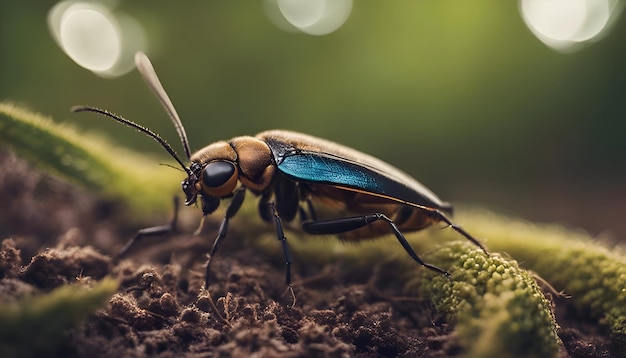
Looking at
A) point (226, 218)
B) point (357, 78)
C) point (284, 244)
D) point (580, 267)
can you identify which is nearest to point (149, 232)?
point (226, 218)

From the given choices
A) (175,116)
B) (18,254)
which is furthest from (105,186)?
(18,254)

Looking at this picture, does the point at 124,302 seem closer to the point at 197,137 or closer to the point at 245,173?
the point at 245,173

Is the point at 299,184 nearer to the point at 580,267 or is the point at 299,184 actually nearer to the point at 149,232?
the point at 149,232

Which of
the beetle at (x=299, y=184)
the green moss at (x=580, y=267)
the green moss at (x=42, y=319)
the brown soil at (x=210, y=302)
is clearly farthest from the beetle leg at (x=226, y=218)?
the green moss at (x=580, y=267)

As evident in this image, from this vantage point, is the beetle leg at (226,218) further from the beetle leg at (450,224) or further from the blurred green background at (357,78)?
the blurred green background at (357,78)

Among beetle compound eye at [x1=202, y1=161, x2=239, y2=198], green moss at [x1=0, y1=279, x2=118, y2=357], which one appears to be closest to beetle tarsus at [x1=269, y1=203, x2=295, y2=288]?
beetle compound eye at [x1=202, y1=161, x2=239, y2=198]

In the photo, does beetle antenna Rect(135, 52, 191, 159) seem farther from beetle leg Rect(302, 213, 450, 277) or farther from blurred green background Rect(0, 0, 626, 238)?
blurred green background Rect(0, 0, 626, 238)
